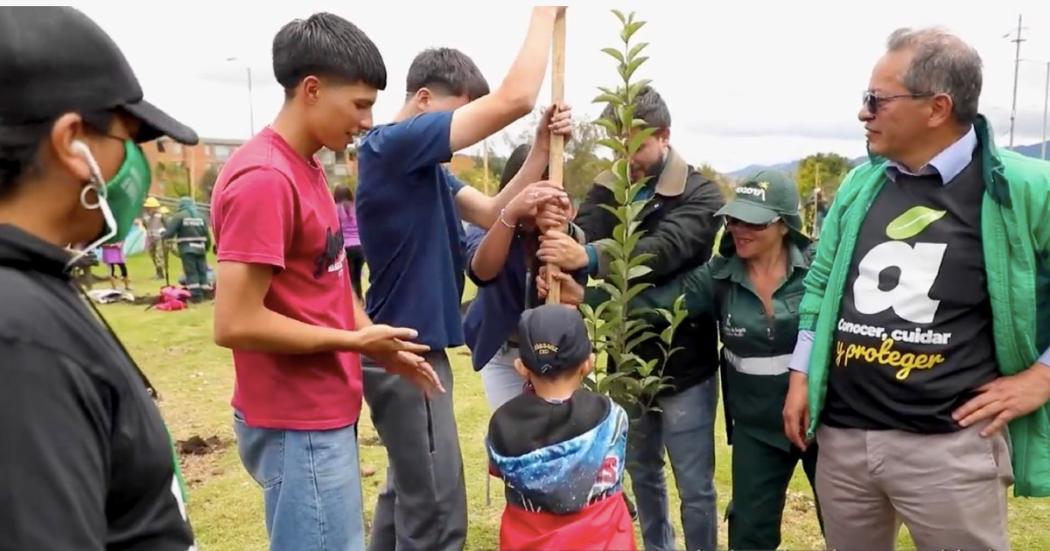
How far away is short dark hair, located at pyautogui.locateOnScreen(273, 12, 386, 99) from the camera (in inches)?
87.4

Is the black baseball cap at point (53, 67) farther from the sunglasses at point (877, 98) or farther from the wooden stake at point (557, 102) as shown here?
the sunglasses at point (877, 98)

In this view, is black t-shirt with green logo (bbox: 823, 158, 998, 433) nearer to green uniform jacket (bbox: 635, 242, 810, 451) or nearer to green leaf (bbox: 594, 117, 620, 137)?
green uniform jacket (bbox: 635, 242, 810, 451)

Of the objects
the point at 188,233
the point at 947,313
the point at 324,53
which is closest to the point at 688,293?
the point at 947,313

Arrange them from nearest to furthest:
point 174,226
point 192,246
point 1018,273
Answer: point 1018,273, point 192,246, point 174,226

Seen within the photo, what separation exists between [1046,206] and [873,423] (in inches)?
34.3

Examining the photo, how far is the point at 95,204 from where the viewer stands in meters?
1.30

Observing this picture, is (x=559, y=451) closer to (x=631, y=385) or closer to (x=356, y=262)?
(x=631, y=385)

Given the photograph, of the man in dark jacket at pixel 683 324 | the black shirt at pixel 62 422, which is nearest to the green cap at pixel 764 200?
the man in dark jacket at pixel 683 324

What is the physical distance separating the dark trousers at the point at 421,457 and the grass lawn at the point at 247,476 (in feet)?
4.91

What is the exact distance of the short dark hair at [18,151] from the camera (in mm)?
1183

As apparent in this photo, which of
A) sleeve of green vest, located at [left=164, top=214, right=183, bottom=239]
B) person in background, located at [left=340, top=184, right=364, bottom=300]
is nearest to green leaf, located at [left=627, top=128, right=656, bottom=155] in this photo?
person in background, located at [left=340, top=184, right=364, bottom=300]

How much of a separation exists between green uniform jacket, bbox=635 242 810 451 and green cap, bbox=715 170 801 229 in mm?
205

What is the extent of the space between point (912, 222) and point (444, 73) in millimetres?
1725

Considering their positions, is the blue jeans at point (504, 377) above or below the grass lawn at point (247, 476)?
above
